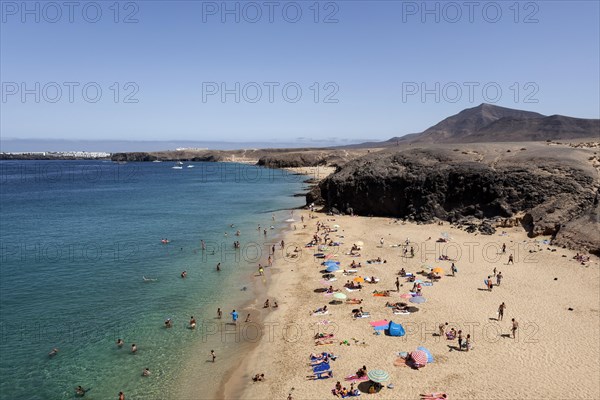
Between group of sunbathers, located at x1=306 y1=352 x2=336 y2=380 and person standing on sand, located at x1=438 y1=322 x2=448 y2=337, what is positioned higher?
person standing on sand, located at x1=438 y1=322 x2=448 y2=337

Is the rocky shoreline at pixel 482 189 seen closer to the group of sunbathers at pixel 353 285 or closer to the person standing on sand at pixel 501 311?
the person standing on sand at pixel 501 311

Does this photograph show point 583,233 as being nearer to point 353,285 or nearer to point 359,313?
point 353,285

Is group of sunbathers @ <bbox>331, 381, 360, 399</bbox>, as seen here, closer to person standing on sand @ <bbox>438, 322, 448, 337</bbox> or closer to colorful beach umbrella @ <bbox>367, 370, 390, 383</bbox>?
colorful beach umbrella @ <bbox>367, 370, 390, 383</bbox>

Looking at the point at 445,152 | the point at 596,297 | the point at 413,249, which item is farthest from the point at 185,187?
the point at 596,297

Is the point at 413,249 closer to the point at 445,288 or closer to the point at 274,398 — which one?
the point at 445,288

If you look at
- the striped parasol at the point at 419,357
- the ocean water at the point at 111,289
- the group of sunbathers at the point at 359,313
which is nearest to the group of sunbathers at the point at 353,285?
the group of sunbathers at the point at 359,313

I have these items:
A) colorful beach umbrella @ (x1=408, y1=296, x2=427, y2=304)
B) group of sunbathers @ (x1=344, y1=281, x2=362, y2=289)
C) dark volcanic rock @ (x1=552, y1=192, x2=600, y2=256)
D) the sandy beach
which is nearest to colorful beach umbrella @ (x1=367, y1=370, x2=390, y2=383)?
the sandy beach

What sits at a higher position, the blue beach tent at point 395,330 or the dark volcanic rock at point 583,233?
the dark volcanic rock at point 583,233
